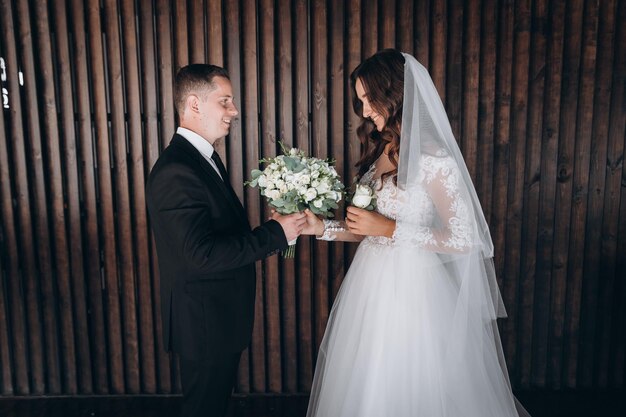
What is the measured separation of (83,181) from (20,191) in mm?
423

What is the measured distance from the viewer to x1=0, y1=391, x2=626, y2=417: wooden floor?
3186mm

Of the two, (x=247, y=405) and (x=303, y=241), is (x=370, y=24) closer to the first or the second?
(x=303, y=241)

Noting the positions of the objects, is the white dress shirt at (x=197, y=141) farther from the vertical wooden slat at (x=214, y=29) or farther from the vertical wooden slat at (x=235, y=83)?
the vertical wooden slat at (x=214, y=29)

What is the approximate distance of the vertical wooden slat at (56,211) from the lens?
10.1 ft

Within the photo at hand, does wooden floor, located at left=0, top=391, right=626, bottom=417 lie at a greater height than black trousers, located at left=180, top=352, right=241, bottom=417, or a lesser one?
lesser

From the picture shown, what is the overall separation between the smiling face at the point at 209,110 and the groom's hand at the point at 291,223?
0.52 meters

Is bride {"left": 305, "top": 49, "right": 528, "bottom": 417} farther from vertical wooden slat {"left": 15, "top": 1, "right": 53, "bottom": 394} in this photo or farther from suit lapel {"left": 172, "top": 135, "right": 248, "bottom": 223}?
vertical wooden slat {"left": 15, "top": 1, "right": 53, "bottom": 394}

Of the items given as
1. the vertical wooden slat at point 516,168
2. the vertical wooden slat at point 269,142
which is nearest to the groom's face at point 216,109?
the vertical wooden slat at point 269,142

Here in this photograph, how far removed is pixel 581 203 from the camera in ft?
10.8

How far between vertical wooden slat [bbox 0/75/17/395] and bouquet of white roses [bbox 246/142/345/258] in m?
1.98

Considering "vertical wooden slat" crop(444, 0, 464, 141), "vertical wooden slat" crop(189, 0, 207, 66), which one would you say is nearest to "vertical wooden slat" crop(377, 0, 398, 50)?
"vertical wooden slat" crop(444, 0, 464, 141)

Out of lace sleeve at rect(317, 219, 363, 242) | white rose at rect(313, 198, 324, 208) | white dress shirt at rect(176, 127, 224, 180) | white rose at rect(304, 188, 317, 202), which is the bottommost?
lace sleeve at rect(317, 219, 363, 242)

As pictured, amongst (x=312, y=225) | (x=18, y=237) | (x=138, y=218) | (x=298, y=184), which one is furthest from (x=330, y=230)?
(x=18, y=237)

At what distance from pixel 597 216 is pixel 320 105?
2.02 m
